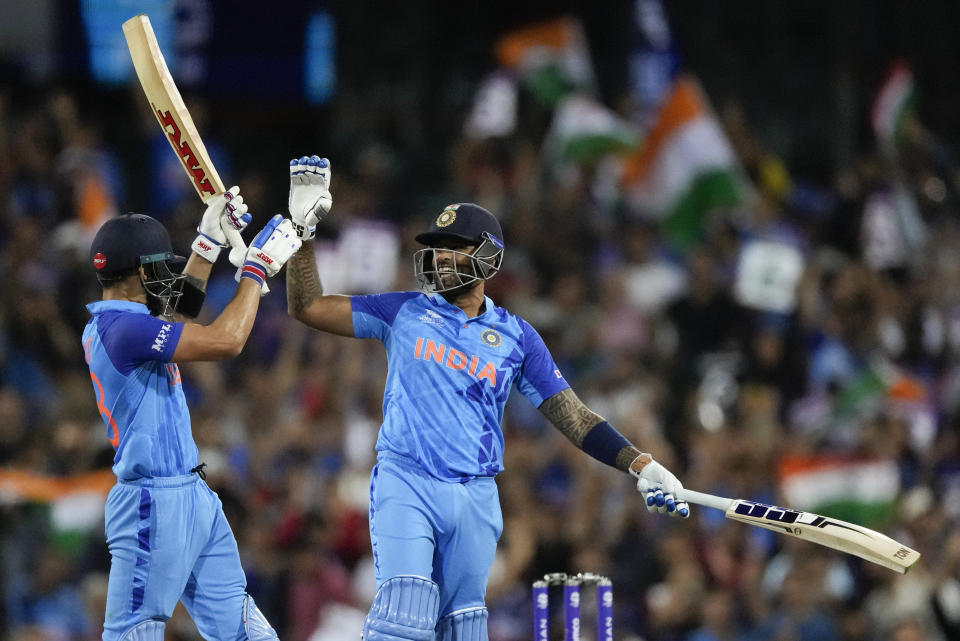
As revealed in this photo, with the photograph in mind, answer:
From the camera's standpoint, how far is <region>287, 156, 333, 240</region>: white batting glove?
7180 millimetres

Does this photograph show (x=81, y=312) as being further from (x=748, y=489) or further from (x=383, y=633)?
(x=383, y=633)

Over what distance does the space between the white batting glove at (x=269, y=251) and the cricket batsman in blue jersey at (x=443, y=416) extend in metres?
0.15

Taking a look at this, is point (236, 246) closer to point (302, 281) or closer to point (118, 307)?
point (302, 281)

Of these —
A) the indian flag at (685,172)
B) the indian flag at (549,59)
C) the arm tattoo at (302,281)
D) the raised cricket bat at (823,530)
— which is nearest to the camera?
the raised cricket bat at (823,530)

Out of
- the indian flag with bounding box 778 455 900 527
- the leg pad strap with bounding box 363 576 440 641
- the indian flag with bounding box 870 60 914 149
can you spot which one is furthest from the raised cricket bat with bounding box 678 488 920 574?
the indian flag with bounding box 870 60 914 149

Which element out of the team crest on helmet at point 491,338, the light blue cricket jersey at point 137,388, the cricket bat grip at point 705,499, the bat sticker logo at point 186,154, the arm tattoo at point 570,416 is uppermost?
the bat sticker logo at point 186,154

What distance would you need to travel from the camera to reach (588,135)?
50.7 feet

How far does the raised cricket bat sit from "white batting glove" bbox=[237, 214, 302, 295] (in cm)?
228

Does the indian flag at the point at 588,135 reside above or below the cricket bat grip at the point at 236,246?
above

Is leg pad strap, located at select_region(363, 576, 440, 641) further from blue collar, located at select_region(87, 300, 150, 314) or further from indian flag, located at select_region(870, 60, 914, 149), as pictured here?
indian flag, located at select_region(870, 60, 914, 149)

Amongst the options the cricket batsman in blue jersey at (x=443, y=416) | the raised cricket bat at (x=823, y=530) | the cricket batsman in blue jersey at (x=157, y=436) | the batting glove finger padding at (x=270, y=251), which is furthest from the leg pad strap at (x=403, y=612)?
the batting glove finger padding at (x=270, y=251)

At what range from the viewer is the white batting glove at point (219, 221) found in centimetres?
718

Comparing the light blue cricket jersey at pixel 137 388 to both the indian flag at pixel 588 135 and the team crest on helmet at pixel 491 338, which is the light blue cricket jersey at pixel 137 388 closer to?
the team crest on helmet at pixel 491 338

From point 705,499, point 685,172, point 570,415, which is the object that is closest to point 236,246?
point 570,415
